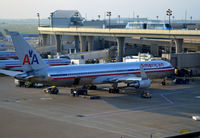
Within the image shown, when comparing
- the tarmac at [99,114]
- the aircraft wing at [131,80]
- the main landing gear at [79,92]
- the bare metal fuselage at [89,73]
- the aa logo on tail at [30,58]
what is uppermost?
the aa logo on tail at [30,58]

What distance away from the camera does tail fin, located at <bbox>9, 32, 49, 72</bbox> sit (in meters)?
46.2

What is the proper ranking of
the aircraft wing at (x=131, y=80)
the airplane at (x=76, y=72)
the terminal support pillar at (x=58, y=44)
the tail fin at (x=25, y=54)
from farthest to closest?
the terminal support pillar at (x=58, y=44), the aircraft wing at (x=131, y=80), the airplane at (x=76, y=72), the tail fin at (x=25, y=54)

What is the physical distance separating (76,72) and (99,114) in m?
14.0

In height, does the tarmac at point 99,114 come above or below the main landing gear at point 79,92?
below

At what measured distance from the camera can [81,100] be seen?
48.4 metres

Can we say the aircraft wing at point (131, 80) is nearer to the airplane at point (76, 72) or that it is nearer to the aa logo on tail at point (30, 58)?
the airplane at point (76, 72)

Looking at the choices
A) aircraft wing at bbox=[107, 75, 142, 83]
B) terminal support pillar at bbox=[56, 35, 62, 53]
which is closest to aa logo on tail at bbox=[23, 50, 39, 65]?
aircraft wing at bbox=[107, 75, 142, 83]

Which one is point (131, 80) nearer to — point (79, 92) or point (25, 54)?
point (79, 92)

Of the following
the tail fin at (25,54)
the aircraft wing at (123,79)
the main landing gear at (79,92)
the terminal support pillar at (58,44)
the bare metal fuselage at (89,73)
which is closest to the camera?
the tail fin at (25,54)

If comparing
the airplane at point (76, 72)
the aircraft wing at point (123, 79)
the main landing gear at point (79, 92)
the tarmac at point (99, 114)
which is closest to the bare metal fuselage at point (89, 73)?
the airplane at point (76, 72)

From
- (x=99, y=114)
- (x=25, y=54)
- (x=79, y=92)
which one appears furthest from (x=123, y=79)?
(x=25, y=54)

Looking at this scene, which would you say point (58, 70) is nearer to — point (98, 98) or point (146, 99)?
point (98, 98)

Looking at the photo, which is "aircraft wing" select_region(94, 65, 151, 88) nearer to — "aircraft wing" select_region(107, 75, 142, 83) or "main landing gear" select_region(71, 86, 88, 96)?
"aircraft wing" select_region(107, 75, 142, 83)

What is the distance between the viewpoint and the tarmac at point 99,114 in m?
32.3
